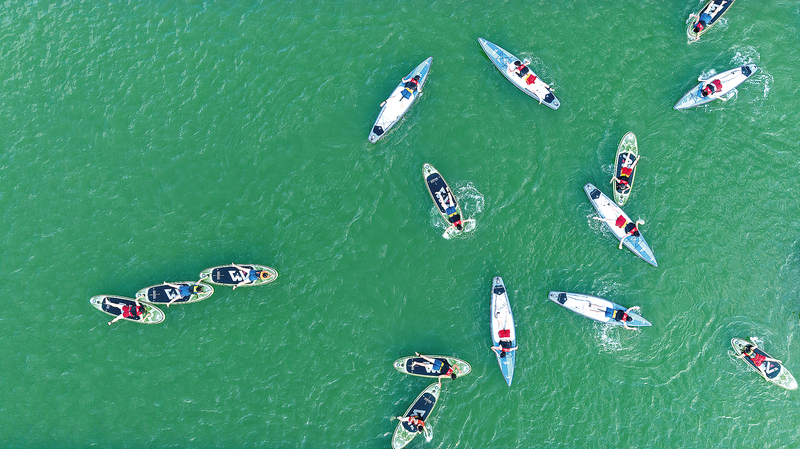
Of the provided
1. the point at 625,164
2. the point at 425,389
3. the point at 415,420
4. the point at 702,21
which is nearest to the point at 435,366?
the point at 425,389

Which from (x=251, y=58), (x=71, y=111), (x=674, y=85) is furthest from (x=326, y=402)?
(x=674, y=85)

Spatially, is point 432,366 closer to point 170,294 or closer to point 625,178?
point 625,178

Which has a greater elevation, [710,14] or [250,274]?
[710,14]

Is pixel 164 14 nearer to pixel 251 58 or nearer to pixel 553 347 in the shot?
pixel 251 58

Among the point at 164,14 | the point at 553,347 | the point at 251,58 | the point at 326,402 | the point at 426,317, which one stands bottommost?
the point at 553,347

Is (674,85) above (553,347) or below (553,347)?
above
